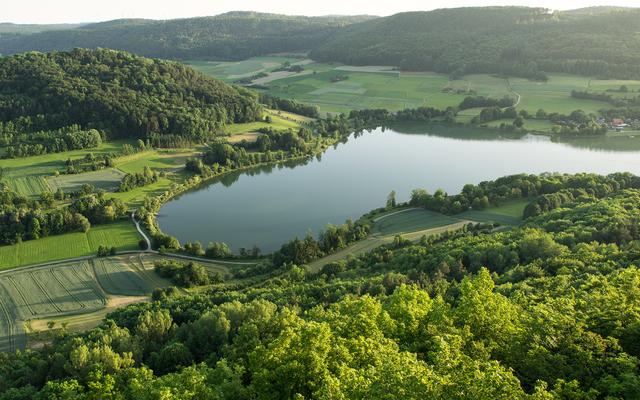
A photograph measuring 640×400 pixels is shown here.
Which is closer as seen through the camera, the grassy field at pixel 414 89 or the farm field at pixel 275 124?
the farm field at pixel 275 124

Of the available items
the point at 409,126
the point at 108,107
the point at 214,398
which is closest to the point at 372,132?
the point at 409,126

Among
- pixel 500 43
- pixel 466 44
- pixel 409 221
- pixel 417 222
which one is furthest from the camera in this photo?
pixel 466 44

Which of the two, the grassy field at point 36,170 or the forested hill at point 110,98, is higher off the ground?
the forested hill at point 110,98

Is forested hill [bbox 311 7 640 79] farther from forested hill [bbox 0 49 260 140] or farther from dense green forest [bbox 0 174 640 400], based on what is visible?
dense green forest [bbox 0 174 640 400]

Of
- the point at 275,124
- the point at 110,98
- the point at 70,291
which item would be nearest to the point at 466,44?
the point at 275,124

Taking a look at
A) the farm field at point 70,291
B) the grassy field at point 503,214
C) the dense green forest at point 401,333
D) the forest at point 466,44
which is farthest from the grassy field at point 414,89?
the farm field at point 70,291

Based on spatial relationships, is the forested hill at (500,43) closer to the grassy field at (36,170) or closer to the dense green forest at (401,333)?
the dense green forest at (401,333)

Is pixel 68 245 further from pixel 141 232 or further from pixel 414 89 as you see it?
pixel 414 89
